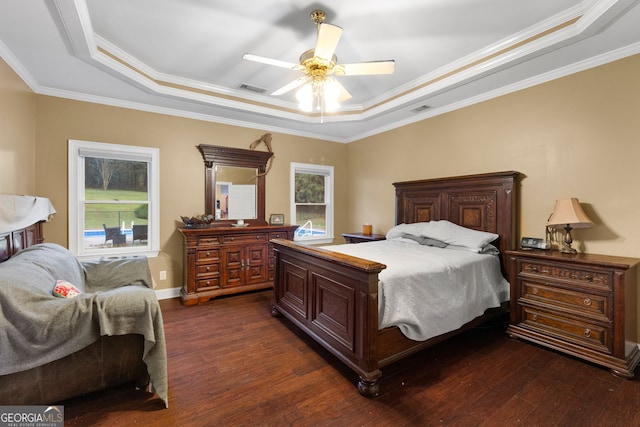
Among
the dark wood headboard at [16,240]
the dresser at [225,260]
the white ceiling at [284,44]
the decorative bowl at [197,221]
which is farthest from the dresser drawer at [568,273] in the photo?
the dark wood headboard at [16,240]

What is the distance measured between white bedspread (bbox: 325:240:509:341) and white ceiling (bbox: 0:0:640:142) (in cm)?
195

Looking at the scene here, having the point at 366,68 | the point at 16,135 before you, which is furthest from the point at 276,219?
the point at 16,135

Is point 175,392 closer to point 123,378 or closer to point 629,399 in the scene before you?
point 123,378

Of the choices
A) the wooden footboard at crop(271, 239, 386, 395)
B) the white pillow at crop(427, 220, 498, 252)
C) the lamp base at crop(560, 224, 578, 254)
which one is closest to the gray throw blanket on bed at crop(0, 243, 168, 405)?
the wooden footboard at crop(271, 239, 386, 395)

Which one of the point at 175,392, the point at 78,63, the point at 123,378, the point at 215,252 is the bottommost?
the point at 175,392

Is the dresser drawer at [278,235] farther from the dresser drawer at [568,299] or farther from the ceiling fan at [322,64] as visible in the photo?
the dresser drawer at [568,299]

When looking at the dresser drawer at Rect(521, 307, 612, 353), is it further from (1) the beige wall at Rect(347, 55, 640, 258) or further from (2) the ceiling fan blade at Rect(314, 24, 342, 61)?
(2) the ceiling fan blade at Rect(314, 24, 342, 61)

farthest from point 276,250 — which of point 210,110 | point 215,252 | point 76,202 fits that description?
point 76,202

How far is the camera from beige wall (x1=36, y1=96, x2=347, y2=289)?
327cm

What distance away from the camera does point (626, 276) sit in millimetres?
2170

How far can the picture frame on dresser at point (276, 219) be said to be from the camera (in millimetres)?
4691

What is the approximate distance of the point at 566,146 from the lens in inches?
110

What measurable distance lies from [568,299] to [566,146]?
1486 millimetres

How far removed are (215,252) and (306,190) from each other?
6.73ft
